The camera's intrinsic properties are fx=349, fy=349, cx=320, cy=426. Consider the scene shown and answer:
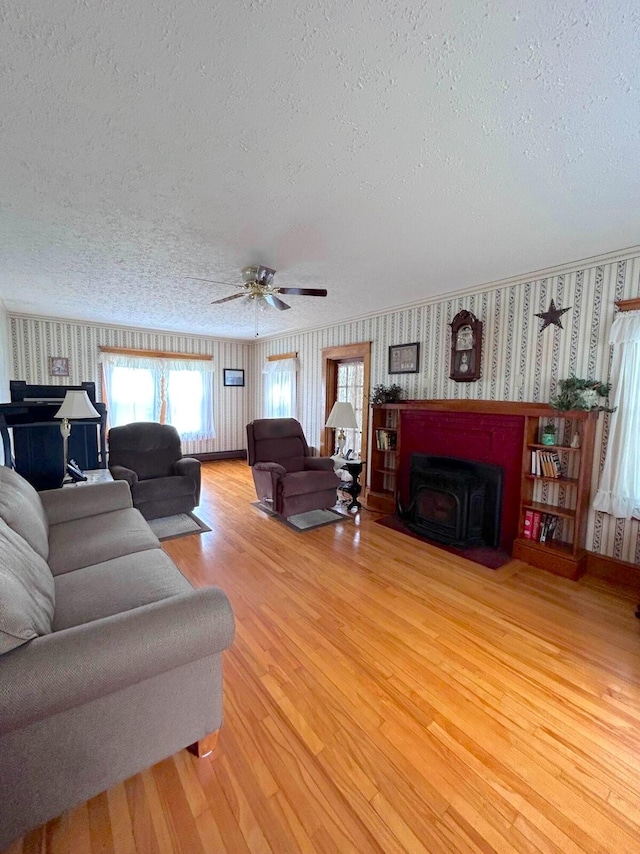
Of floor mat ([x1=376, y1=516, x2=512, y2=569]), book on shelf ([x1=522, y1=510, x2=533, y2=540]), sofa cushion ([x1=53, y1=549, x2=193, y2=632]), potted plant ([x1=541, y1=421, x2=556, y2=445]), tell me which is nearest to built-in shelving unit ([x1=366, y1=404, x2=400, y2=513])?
floor mat ([x1=376, y1=516, x2=512, y2=569])

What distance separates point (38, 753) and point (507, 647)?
7.08 ft

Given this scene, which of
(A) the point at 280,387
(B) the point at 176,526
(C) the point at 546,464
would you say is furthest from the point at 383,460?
(A) the point at 280,387

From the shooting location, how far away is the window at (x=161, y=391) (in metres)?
5.84

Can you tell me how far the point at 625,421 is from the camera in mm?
2611

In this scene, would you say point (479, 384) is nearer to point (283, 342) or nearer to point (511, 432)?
point (511, 432)

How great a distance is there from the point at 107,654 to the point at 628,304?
3.67 m

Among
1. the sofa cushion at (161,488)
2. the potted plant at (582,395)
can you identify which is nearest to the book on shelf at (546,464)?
the potted plant at (582,395)

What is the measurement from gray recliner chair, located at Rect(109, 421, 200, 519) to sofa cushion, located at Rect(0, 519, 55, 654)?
2104 mm

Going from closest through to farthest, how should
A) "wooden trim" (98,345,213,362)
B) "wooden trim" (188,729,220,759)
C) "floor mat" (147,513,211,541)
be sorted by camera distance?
"wooden trim" (188,729,220,759) → "floor mat" (147,513,211,541) → "wooden trim" (98,345,213,362)

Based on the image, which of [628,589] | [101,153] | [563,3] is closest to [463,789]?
[628,589]

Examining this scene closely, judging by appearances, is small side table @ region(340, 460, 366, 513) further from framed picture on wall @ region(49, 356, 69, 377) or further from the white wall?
framed picture on wall @ region(49, 356, 69, 377)

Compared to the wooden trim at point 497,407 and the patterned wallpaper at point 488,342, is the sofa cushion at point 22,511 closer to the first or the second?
the wooden trim at point 497,407

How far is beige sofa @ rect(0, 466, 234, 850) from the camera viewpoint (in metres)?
0.97

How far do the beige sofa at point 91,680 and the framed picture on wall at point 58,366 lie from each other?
15.4 feet
